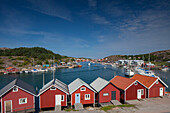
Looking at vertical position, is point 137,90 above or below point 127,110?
above

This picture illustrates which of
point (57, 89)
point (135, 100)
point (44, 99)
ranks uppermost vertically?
point (57, 89)

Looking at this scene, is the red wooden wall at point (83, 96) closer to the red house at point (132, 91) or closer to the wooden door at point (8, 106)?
the red house at point (132, 91)

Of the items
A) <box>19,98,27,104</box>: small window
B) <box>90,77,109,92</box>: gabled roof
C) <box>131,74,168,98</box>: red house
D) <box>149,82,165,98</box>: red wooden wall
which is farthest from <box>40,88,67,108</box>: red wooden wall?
<box>149,82,165,98</box>: red wooden wall

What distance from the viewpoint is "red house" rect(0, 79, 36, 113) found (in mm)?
15935

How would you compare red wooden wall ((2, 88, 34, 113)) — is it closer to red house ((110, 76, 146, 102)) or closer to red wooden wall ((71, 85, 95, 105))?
red wooden wall ((71, 85, 95, 105))

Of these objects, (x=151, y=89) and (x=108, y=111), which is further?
(x=151, y=89)

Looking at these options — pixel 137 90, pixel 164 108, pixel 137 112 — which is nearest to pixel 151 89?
pixel 137 90

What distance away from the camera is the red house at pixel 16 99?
1594 cm

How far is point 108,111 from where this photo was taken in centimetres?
1625

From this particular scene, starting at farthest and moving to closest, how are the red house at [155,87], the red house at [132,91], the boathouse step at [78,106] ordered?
1. the red house at [155,87]
2. the red house at [132,91]
3. the boathouse step at [78,106]

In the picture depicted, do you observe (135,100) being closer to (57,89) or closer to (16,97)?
(57,89)

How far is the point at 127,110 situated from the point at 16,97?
16.0 m

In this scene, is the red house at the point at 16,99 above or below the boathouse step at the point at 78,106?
above

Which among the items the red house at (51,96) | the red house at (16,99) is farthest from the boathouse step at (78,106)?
the red house at (16,99)
